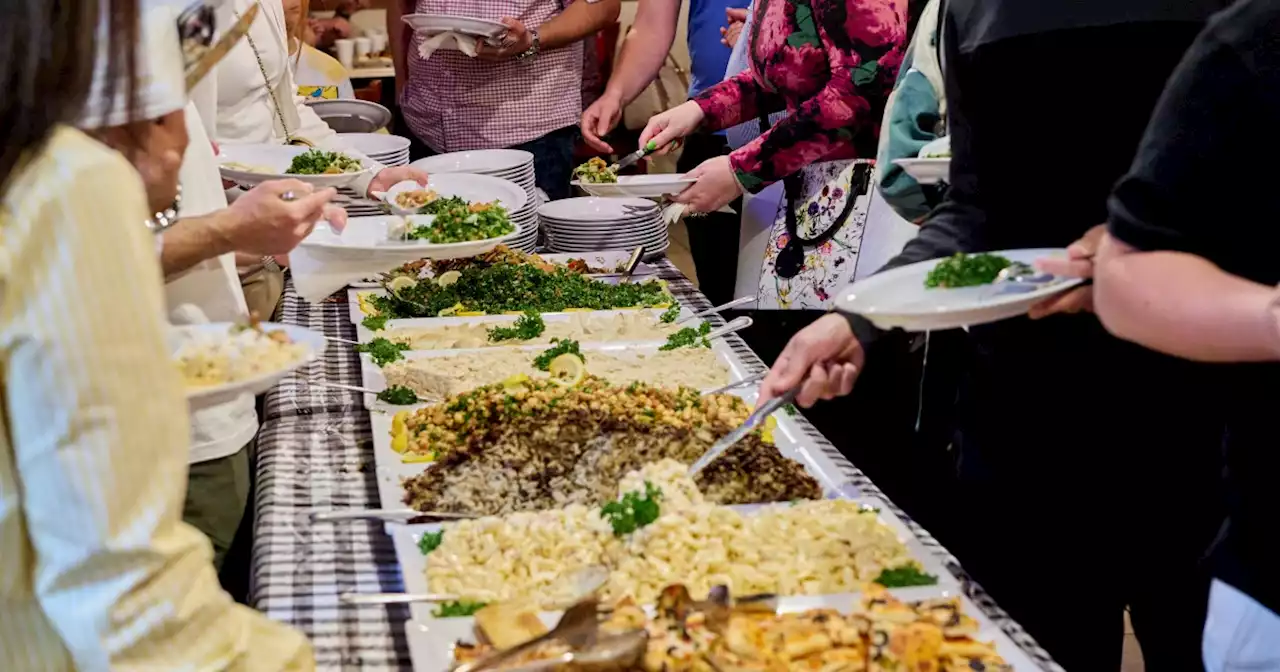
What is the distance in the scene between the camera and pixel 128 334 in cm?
92

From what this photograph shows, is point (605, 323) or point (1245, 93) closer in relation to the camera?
point (1245, 93)

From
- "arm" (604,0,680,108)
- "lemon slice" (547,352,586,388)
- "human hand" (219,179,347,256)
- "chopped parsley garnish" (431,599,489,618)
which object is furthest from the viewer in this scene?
"arm" (604,0,680,108)

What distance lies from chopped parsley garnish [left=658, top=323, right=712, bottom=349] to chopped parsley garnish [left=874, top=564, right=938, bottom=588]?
3.20ft

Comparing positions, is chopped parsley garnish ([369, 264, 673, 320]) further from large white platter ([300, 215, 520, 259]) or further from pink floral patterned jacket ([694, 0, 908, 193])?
pink floral patterned jacket ([694, 0, 908, 193])

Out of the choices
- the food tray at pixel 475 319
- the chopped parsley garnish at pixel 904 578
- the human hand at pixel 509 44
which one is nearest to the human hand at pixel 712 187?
the food tray at pixel 475 319

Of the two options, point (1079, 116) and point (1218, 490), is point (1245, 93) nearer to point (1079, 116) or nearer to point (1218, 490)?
point (1079, 116)

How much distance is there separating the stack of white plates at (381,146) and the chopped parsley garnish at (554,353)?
1.26 meters

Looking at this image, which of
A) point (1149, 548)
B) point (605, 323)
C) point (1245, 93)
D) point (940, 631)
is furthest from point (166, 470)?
point (605, 323)

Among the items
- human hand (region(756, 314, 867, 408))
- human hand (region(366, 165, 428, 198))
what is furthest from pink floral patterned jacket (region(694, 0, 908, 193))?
human hand (region(756, 314, 867, 408))

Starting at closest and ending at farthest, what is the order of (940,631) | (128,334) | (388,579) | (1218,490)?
(128,334) → (940,631) → (388,579) → (1218,490)

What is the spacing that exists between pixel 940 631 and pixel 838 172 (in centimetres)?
153

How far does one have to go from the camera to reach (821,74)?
271 cm

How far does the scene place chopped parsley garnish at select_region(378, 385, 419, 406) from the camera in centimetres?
210

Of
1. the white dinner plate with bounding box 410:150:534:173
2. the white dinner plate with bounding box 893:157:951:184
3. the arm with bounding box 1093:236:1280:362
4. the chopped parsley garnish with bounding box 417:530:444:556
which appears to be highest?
the arm with bounding box 1093:236:1280:362
